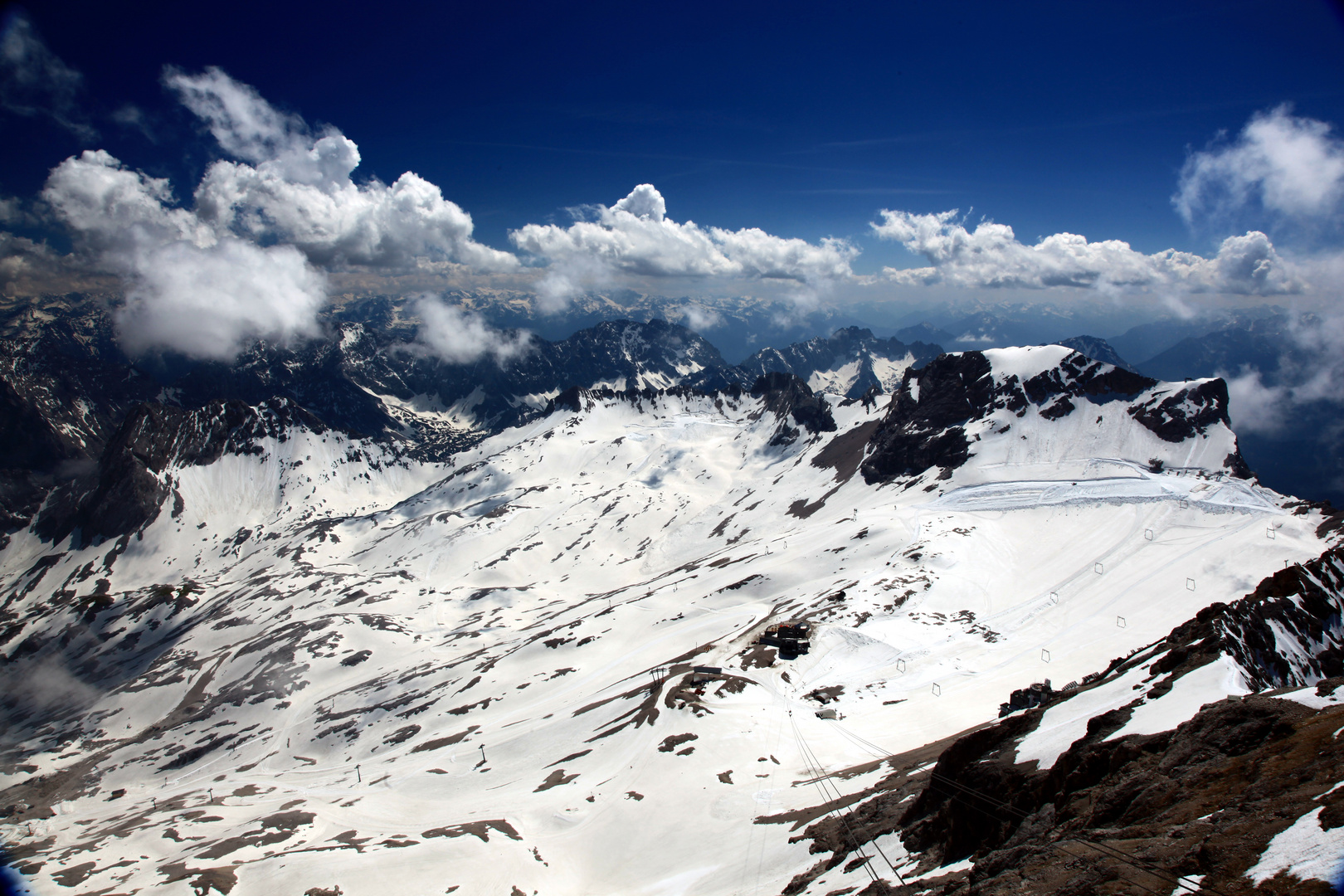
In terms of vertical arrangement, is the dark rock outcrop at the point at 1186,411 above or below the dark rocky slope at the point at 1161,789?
above

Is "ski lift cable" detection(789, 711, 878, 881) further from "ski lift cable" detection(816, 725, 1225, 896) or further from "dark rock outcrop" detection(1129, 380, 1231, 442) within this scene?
"dark rock outcrop" detection(1129, 380, 1231, 442)

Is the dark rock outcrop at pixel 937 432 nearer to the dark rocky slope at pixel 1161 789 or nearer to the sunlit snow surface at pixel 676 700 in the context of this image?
the sunlit snow surface at pixel 676 700

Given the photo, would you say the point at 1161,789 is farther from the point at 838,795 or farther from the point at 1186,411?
the point at 1186,411

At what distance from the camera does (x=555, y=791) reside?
65688mm

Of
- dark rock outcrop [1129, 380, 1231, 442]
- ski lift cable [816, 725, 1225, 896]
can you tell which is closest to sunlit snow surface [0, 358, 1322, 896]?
dark rock outcrop [1129, 380, 1231, 442]

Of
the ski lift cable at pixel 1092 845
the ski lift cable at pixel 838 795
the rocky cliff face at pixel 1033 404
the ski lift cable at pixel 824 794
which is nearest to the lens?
the ski lift cable at pixel 1092 845

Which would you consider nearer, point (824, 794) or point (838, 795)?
point (838, 795)

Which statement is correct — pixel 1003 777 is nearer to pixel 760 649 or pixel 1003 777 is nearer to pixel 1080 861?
pixel 1080 861

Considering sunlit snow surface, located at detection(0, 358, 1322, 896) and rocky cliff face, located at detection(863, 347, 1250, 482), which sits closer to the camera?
sunlit snow surface, located at detection(0, 358, 1322, 896)

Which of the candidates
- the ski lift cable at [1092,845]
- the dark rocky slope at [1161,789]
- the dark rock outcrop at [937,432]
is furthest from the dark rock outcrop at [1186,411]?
the ski lift cable at [1092,845]

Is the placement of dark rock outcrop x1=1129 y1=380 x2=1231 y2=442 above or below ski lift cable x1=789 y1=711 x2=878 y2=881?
above

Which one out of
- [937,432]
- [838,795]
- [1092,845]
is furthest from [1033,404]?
[1092,845]

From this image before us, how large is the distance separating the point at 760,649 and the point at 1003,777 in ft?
194

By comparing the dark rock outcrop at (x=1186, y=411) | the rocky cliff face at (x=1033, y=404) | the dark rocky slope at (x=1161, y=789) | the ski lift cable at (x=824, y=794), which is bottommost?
the ski lift cable at (x=824, y=794)
